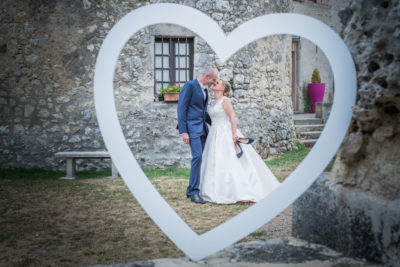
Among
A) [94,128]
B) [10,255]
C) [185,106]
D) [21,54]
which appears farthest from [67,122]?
[10,255]

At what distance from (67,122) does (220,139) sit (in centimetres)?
331

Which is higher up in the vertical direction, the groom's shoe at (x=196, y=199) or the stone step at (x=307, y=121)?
the stone step at (x=307, y=121)

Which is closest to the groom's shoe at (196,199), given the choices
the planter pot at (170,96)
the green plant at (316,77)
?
the planter pot at (170,96)

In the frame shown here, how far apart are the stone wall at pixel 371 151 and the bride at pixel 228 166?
2.04 metres

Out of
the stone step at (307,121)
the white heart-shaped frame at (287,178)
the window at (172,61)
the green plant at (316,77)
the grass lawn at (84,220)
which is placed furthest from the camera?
the green plant at (316,77)

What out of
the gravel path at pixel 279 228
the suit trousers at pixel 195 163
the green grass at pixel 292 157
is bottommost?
the gravel path at pixel 279 228

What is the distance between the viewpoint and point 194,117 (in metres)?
4.70

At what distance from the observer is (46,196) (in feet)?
16.5

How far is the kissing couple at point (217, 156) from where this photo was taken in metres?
4.60

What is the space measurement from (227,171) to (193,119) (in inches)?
29.7

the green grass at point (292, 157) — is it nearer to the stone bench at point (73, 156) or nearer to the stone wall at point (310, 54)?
the stone bench at point (73, 156)

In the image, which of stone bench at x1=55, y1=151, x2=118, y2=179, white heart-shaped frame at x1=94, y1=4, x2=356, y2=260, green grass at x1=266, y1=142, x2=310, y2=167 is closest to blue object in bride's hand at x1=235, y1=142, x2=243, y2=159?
white heart-shaped frame at x1=94, y1=4, x2=356, y2=260

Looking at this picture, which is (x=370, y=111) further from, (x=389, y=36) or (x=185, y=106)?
(x=185, y=106)

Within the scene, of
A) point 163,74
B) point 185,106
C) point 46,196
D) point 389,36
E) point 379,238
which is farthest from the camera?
point 163,74
